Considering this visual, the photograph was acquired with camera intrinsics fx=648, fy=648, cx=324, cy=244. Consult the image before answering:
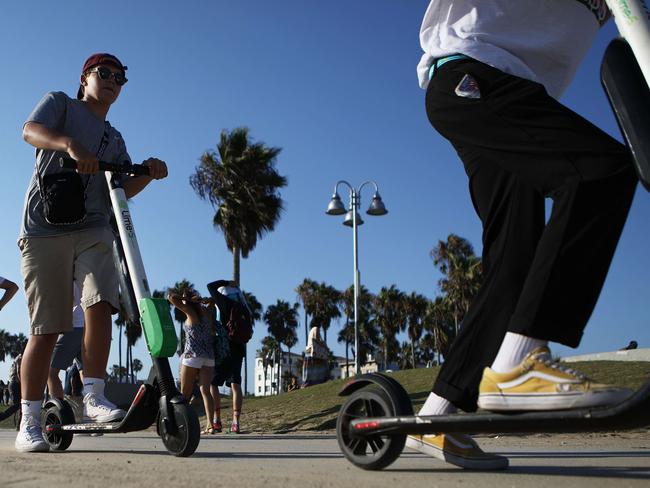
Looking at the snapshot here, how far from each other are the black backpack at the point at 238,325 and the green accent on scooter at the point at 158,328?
492cm

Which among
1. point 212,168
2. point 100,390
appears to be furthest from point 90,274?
point 212,168

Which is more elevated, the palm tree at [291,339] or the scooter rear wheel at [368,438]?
the palm tree at [291,339]

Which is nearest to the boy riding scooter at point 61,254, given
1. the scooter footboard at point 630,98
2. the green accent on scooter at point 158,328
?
the green accent on scooter at point 158,328

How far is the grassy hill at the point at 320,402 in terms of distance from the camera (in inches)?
383

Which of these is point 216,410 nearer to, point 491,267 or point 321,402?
point 321,402

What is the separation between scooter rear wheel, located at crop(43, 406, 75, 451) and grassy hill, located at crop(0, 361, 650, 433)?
562cm

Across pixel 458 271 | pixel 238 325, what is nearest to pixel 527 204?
pixel 238 325

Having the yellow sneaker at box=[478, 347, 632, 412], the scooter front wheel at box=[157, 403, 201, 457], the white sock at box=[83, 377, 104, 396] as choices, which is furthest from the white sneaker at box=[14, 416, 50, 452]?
the yellow sneaker at box=[478, 347, 632, 412]

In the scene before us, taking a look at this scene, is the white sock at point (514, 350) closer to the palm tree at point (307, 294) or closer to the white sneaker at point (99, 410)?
the white sneaker at point (99, 410)

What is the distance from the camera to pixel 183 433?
10.3ft

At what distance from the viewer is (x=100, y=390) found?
3.72 meters

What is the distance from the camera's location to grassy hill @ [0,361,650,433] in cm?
973

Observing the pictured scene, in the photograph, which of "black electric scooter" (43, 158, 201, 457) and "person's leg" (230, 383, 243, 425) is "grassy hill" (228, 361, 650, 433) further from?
"black electric scooter" (43, 158, 201, 457)

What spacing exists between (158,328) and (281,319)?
269ft
